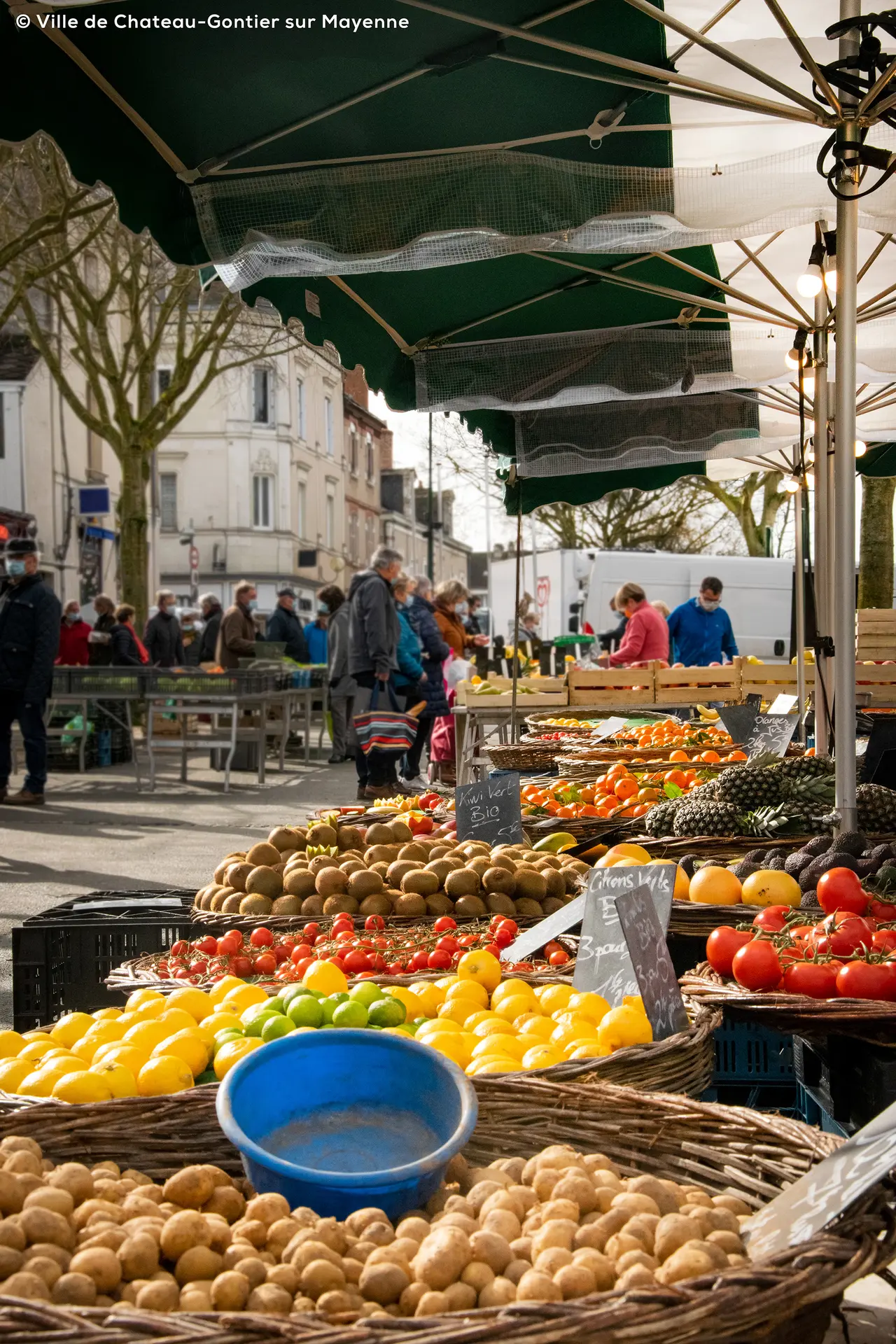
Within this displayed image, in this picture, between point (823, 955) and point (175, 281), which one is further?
point (175, 281)

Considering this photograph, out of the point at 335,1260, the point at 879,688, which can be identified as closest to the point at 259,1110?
the point at 335,1260

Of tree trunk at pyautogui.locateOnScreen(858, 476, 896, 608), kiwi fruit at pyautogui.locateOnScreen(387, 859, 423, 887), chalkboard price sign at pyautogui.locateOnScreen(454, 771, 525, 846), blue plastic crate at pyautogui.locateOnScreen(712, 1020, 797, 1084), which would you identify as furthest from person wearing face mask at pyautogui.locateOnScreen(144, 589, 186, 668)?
blue plastic crate at pyautogui.locateOnScreen(712, 1020, 797, 1084)

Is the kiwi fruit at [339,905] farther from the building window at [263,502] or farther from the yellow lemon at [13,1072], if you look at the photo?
the building window at [263,502]

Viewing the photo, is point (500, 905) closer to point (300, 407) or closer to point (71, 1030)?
point (71, 1030)

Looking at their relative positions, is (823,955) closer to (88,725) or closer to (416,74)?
(416,74)

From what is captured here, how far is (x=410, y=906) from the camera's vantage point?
4.20 metres

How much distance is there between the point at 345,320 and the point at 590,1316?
5.09 meters

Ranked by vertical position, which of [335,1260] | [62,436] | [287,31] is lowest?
[335,1260]

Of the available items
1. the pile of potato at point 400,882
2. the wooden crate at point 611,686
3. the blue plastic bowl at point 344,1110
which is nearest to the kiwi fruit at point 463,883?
the pile of potato at point 400,882

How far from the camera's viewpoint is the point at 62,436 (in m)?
29.1

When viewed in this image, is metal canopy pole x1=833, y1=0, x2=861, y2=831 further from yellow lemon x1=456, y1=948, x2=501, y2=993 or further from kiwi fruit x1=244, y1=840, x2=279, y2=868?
kiwi fruit x1=244, y1=840, x2=279, y2=868

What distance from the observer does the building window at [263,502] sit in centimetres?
4797

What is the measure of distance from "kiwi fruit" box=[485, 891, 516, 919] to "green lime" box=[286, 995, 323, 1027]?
1421mm

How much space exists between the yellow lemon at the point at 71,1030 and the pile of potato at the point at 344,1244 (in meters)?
0.93
